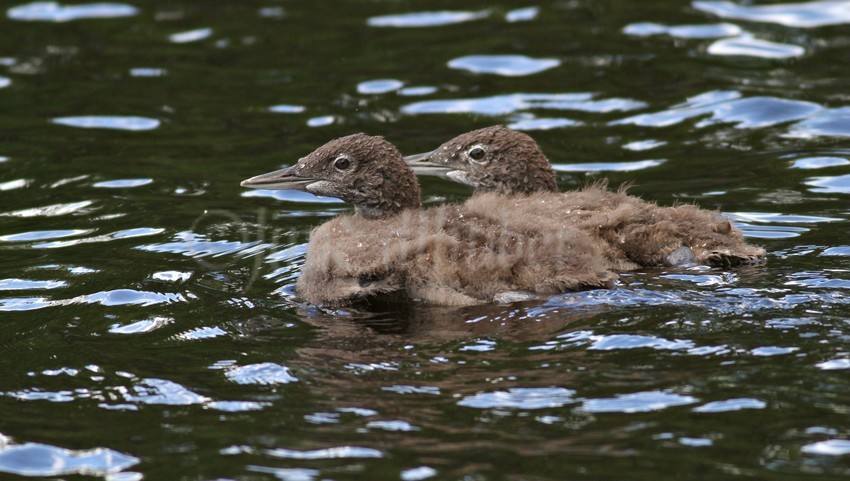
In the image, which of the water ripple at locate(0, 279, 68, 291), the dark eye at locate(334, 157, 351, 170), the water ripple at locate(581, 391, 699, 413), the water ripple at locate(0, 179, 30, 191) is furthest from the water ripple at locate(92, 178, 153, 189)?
the water ripple at locate(581, 391, 699, 413)

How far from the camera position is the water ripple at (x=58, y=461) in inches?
236

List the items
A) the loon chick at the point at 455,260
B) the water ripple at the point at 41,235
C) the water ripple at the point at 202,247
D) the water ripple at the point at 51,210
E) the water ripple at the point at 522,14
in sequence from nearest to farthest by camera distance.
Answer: the loon chick at the point at 455,260
the water ripple at the point at 202,247
the water ripple at the point at 41,235
the water ripple at the point at 51,210
the water ripple at the point at 522,14

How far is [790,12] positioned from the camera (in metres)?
15.1

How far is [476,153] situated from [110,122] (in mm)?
5340

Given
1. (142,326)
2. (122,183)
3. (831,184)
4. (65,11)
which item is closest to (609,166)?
(831,184)

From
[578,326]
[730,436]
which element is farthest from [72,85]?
[730,436]

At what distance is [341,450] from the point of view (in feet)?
19.3

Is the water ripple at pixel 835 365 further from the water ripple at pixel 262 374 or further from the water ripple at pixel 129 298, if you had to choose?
the water ripple at pixel 129 298

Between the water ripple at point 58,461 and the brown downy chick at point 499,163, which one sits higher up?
the brown downy chick at point 499,163

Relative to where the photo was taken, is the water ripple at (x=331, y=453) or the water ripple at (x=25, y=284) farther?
the water ripple at (x=25, y=284)

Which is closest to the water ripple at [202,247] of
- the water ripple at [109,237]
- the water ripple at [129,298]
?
the water ripple at [109,237]

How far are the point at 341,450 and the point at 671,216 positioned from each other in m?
3.27

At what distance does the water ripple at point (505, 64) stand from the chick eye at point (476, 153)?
4746 mm

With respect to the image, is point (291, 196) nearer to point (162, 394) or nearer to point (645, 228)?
point (645, 228)
